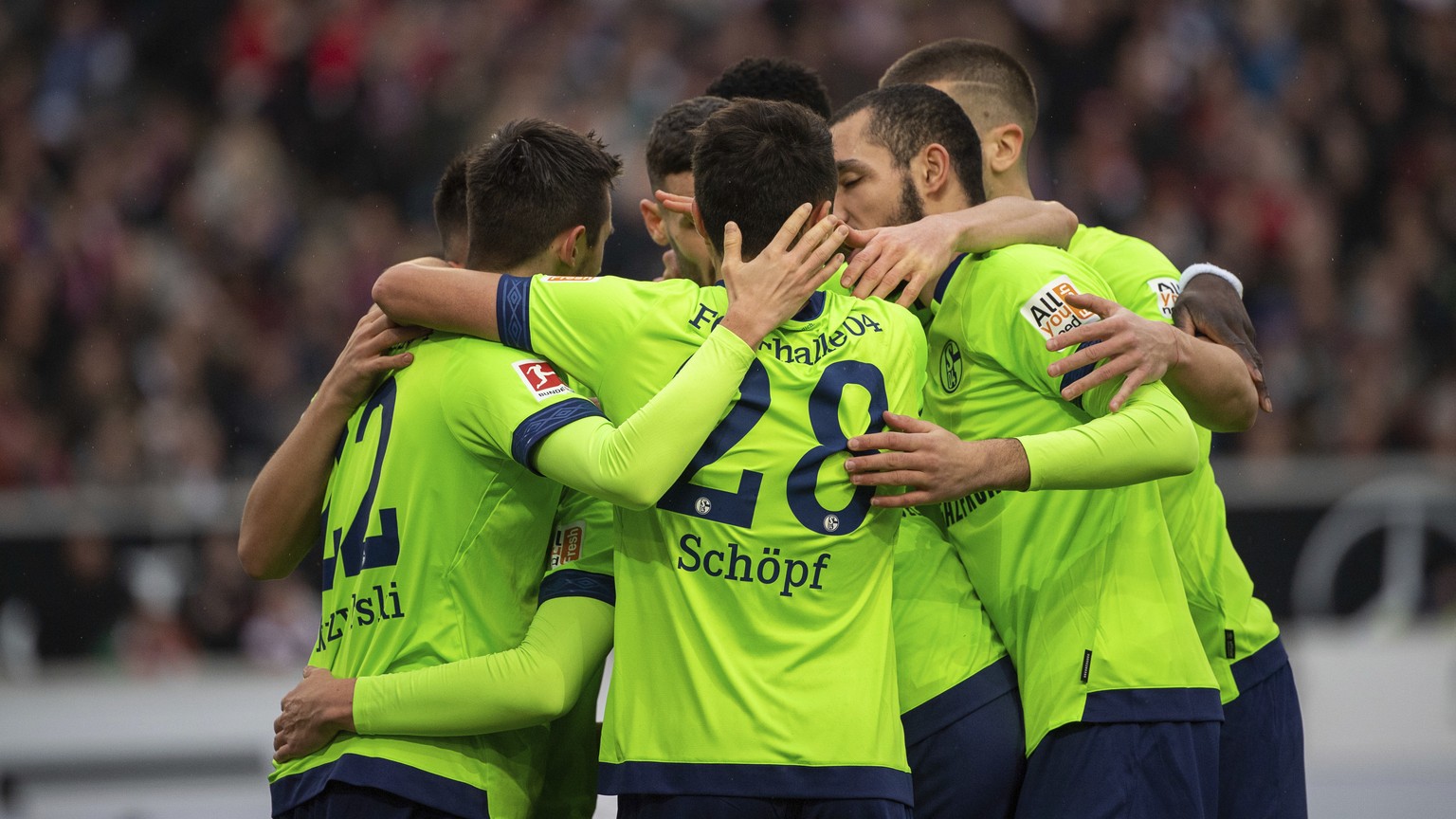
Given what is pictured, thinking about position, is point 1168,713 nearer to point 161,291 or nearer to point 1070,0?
point 161,291

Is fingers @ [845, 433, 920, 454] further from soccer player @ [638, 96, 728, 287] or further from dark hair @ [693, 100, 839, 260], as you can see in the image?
soccer player @ [638, 96, 728, 287]

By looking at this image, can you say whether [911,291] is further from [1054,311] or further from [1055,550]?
[1055,550]

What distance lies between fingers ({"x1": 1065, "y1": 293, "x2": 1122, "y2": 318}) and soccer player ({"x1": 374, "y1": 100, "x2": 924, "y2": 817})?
0.40 meters

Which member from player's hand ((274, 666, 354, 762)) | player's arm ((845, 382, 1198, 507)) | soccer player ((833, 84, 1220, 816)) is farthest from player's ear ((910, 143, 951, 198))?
player's hand ((274, 666, 354, 762))

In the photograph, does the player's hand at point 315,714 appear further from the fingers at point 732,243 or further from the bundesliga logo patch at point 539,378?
the fingers at point 732,243

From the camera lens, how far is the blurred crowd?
1004 centimetres

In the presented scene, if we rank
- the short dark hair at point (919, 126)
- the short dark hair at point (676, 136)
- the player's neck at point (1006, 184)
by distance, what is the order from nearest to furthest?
the short dark hair at point (919, 126), the short dark hair at point (676, 136), the player's neck at point (1006, 184)

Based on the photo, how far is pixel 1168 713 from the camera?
3254 mm

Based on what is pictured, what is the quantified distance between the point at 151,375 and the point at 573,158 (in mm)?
7541

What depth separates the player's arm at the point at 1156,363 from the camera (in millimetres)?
3070

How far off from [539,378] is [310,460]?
0.71m

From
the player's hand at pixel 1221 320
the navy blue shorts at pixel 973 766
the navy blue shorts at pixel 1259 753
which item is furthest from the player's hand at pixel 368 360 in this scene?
the navy blue shorts at pixel 1259 753

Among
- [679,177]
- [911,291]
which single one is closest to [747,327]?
[911,291]

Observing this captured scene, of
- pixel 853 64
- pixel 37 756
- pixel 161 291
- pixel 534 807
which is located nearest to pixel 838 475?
pixel 534 807
